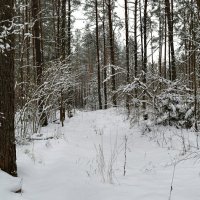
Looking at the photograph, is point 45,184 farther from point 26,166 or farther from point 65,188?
point 26,166

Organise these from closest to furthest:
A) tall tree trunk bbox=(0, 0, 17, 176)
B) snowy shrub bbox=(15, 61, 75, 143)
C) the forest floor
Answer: the forest floor < tall tree trunk bbox=(0, 0, 17, 176) < snowy shrub bbox=(15, 61, 75, 143)

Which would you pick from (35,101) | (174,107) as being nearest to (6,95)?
(35,101)

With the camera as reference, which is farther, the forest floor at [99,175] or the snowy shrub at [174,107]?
the snowy shrub at [174,107]

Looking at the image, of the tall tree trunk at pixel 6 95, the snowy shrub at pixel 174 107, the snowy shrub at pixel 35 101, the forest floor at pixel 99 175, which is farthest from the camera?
the snowy shrub at pixel 174 107

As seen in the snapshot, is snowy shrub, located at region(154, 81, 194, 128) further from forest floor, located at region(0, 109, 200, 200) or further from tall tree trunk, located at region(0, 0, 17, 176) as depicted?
tall tree trunk, located at region(0, 0, 17, 176)

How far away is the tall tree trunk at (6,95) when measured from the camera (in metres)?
4.02

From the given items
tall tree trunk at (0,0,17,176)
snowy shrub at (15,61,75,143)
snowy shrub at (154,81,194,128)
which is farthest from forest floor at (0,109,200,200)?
snowy shrub at (154,81,194,128)

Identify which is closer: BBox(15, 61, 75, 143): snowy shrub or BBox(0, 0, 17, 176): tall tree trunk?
BBox(0, 0, 17, 176): tall tree trunk

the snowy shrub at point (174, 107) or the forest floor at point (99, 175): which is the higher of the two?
the snowy shrub at point (174, 107)

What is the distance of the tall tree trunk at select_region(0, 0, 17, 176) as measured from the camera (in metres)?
4.02

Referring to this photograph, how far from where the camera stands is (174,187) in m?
3.90

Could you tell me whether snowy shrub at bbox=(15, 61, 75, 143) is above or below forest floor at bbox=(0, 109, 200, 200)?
above

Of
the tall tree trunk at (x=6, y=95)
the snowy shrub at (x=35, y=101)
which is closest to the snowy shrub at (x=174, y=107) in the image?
the snowy shrub at (x=35, y=101)

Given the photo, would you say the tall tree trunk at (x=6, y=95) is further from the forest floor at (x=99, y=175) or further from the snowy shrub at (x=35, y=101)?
the snowy shrub at (x=35, y=101)
